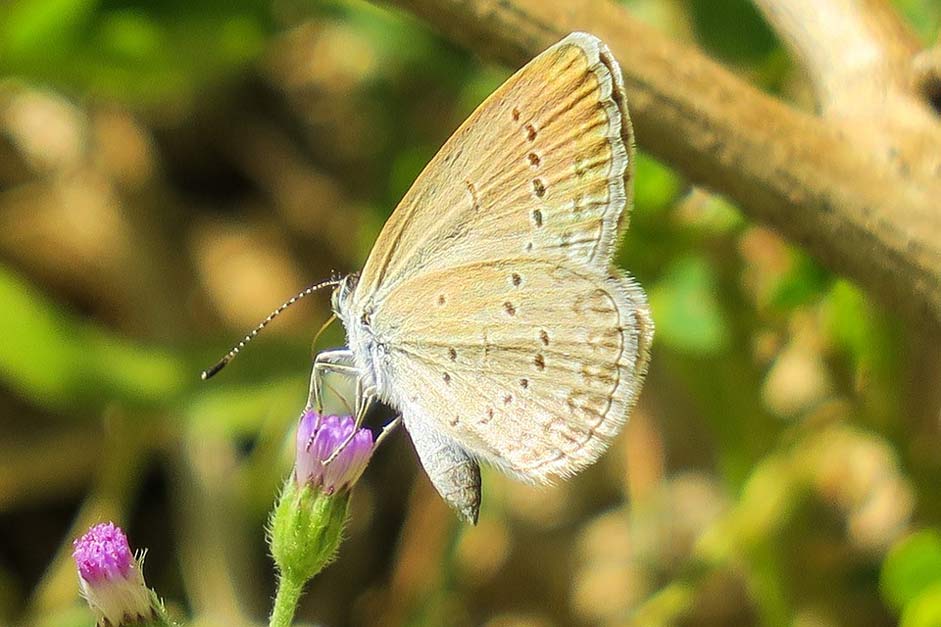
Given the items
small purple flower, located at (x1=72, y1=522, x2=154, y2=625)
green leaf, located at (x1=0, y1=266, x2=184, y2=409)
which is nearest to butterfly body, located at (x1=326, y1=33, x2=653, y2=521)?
small purple flower, located at (x1=72, y1=522, x2=154, y2=625)

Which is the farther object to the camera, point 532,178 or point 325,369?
point 325,369

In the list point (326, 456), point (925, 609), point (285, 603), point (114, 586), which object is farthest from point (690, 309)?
point (114, 586)

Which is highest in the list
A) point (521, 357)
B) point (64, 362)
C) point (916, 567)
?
point (521, 357)

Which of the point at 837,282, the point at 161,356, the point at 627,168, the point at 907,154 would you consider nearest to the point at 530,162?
the point at 627,168

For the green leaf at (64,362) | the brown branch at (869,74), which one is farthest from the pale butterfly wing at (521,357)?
the green leaf at (64,362)

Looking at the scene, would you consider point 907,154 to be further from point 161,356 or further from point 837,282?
point 161,356

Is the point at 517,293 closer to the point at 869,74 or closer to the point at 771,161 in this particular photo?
the point at 771,161

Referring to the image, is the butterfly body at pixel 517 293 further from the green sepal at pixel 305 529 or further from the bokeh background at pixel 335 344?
the bokeh background at pixel 335 344
